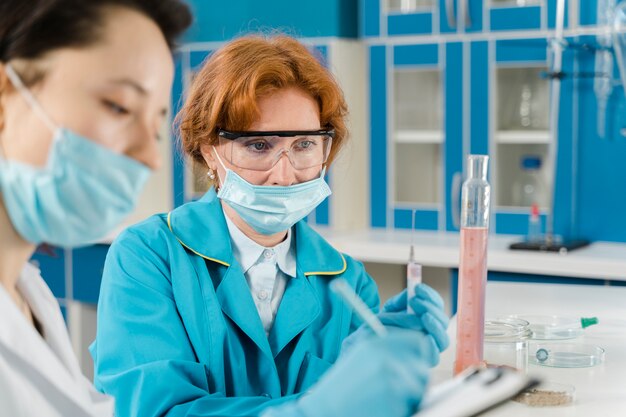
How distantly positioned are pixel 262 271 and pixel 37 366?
34.6 inches

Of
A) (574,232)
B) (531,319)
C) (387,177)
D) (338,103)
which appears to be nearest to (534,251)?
(574,232)

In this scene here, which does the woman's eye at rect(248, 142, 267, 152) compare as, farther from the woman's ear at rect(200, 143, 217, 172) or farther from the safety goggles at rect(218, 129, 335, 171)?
the woman's ear at rect(200, 143, 217, 172)

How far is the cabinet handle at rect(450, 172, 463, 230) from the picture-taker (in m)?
3.65

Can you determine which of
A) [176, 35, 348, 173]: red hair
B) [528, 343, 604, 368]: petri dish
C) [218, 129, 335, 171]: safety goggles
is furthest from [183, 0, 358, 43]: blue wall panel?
[528, 343, 604, 368]: petri dish

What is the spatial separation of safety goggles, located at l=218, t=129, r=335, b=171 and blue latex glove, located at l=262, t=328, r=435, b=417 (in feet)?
2.41

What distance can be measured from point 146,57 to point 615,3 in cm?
286

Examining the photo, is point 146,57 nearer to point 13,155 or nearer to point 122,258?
point 13,155

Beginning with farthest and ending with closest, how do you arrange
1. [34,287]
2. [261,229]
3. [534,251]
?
[534,251], [261,229], [34,287]

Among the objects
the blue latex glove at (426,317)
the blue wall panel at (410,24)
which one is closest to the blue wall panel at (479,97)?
the blue wall panel at (410,24)

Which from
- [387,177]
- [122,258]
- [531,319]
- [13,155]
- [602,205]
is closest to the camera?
[13,155]

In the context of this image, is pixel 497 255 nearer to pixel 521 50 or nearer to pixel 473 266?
pixel 521 50

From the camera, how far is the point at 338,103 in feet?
5.90

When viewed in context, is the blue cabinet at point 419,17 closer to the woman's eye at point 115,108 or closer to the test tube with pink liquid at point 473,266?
the test tube with pink liquid at point 473,266

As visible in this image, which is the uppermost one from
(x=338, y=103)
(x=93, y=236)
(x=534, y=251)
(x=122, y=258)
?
(x=338, y=103)
